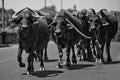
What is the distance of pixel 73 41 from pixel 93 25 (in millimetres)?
1309

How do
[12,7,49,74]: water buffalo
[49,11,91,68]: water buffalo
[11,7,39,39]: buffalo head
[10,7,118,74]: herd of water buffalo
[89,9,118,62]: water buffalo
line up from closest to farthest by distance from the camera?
[11,7,39,39]: buffalo head → [12,7,49,74]: water buffalo → [10,7,118,74]: herd of water buffalo → [49,11,91,68]: water buffalo → [89,9,118,62]: water buffalo

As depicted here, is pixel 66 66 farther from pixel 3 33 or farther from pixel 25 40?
pixel 3 33

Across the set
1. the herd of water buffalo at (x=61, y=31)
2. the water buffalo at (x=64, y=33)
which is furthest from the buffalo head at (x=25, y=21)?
the water buffalo at (x=64, y=33)

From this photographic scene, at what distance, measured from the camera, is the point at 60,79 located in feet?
33.9

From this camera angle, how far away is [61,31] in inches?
530

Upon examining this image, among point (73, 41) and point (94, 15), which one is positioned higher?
point (94, 15)

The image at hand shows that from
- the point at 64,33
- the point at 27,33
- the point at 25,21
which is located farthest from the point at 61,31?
the point at 25,21

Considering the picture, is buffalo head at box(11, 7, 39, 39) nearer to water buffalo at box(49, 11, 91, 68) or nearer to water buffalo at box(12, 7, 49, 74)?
water buffalo at box(12, 7, 49, 74)

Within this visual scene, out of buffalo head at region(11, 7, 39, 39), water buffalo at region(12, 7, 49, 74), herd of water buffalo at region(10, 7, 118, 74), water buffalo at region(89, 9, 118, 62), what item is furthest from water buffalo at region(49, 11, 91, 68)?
buffalo head at region(11, 7, 39, 39)

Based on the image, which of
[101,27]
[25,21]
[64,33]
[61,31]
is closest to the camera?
[25,21]

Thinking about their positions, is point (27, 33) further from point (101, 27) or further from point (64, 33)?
point (101, 27)

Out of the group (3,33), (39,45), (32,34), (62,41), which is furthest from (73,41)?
(3,33)

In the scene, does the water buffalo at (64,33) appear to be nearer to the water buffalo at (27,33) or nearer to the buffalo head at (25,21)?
the water buffalo at (27,33)

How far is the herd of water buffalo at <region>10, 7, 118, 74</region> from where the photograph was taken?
38.4 feet
